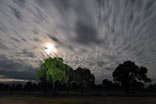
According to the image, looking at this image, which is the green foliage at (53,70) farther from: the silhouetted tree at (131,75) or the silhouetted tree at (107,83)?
the silhouetted tree at (107,83)

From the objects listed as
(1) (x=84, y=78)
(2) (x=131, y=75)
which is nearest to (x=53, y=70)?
(1) (x=84, y=78)

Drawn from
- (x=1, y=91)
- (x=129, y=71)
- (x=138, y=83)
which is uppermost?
(x=129, y=71)

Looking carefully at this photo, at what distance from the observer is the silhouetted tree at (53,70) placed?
33.1 meters

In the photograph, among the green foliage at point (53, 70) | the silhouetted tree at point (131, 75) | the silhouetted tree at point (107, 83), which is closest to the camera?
the green foliage at point (53, 70)

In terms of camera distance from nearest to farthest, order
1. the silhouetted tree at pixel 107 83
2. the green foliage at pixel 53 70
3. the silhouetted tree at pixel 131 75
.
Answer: the green foliage at pixel 53 70 → the silhouetted tree at pixel 131 75 → the silhouetted tree at pixel 107 83

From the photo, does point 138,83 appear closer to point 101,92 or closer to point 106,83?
point 101,92

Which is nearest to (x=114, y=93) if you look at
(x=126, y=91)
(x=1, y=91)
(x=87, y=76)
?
(x=126, y=91)

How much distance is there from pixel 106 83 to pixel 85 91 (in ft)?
108

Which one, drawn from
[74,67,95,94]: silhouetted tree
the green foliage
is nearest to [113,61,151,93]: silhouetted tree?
[74,67,95,94]: silhouetted tree

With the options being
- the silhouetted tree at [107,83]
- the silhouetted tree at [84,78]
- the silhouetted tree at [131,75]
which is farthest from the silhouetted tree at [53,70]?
the silhouetted tree at [107,83]

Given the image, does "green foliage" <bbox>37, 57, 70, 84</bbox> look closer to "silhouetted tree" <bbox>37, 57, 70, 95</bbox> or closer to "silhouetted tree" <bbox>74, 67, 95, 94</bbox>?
"silhouetted tree" <bbox>37, 57, 70, 95</bbox>

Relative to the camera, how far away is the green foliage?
33062mm

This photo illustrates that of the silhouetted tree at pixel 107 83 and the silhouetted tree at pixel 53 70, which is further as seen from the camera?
→ the silhouetted tree at pixel 107 83

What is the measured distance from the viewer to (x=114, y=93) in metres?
50.3
